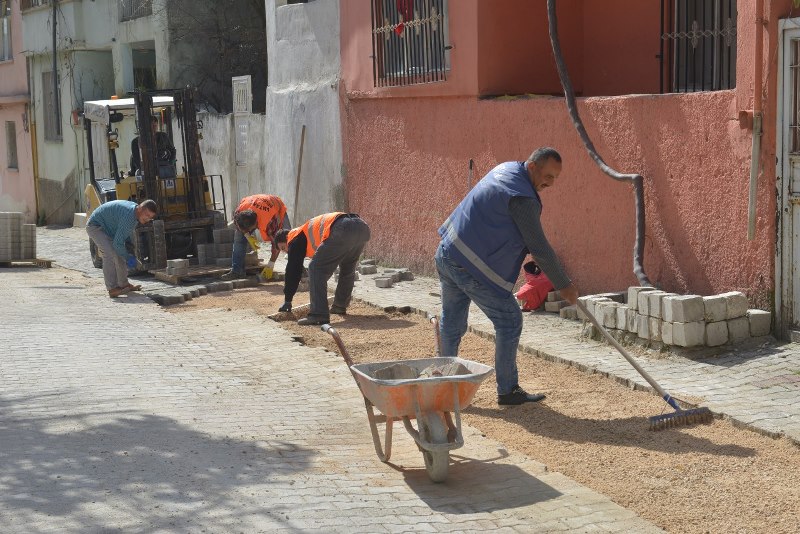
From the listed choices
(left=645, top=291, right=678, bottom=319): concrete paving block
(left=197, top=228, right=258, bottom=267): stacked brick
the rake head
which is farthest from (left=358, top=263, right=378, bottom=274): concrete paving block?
the rake head

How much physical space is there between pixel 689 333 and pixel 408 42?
24.2 feet

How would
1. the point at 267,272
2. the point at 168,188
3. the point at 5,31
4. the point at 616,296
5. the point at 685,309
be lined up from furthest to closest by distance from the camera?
the point at 5,31
the point at 168,188
the point at 267,272
the point at 616,296
the point at 685,309

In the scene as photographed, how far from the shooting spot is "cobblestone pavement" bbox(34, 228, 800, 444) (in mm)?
7215

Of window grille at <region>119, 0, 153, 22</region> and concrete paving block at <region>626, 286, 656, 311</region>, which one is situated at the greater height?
window grille at <region>119, 0, 153, 22</region>

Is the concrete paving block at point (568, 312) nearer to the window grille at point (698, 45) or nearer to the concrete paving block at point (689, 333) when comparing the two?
the concrete paving block at point (689, 333)

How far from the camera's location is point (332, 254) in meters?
11.2

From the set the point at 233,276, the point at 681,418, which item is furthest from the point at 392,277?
the point at 681,418

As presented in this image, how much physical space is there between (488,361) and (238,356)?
2.31 metres

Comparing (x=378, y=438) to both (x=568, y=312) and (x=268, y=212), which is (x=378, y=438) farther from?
Result: (x=268, y=212)

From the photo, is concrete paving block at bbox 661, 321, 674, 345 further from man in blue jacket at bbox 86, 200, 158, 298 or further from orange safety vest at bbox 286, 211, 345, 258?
man in blue jacket at bbox 86, 200, 158, 298

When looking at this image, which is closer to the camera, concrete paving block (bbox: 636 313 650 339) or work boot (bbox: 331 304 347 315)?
concrete paving block (bbox: 636 313 650 339)

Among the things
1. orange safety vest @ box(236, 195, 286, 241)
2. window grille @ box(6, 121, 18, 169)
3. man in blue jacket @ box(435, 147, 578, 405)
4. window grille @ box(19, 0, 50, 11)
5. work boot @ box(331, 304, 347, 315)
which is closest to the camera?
man in blue jacket @ box(435, 147, 578, 405)

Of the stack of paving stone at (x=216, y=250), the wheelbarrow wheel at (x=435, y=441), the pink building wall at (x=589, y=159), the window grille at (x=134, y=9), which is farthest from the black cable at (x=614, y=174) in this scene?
the window grille at (x=134, y=9)

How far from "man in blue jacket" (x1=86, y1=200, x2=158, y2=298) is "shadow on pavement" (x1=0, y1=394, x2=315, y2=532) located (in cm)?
642
